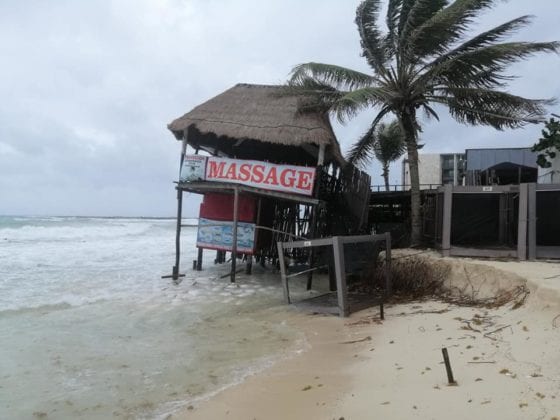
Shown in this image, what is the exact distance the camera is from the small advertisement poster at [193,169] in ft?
44.5

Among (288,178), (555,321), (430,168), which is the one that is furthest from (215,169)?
(430,168)

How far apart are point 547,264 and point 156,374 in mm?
7947

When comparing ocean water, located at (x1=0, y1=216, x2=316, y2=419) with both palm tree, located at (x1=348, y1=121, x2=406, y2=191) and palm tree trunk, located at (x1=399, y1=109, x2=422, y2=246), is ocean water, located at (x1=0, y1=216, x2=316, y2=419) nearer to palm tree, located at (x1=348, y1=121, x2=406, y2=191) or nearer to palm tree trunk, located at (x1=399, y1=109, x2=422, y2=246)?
palm tree trunk, located at (x1=399, y1=109, x2=422, y2=246)

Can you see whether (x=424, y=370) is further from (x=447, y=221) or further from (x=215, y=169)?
(x=215, y=169)

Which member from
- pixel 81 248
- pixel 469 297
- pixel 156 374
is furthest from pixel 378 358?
pixel 81 248

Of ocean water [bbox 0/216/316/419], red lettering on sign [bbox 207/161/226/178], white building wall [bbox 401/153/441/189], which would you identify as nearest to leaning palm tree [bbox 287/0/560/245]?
red lettering on sign [bbox 207/161/226/178]

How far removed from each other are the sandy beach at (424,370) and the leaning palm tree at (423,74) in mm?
6304

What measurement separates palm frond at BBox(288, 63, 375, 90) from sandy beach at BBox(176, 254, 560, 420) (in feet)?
25.1

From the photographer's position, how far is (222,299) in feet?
38.6

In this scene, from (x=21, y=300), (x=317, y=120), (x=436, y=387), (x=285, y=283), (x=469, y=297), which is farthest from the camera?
(x=317, y=120)

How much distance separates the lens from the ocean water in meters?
5.48

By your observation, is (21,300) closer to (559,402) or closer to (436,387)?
(436,387)

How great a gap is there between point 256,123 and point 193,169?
7.25 feet

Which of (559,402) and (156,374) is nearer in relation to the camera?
(559,402)
